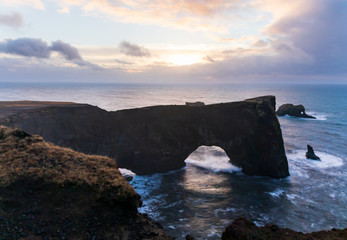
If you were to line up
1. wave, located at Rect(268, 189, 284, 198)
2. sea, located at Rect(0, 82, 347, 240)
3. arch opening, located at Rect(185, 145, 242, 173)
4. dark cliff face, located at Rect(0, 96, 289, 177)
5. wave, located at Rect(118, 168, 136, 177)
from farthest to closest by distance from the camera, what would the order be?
1. arch opening, located at Rect(185, 145, 242, 173)
2. wave, located at Rect(118, 168, 136, 177)
3. dark cliff face, located at Rect(0, 96, 289, 177)
4. wave, located at Rect(268, 189, 284, 198)
5. sea, located at Rect(0, 82, 347, 240)

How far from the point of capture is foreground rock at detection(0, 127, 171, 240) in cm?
933

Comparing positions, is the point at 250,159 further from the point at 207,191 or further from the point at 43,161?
the point at 43,161

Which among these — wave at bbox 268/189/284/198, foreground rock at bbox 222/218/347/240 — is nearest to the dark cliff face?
wave at bbox 268/189/284/198

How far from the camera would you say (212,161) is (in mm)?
37938

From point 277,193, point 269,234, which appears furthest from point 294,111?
point 269,234

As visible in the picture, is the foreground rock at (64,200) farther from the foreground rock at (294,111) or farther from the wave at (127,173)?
the foreground rock at (294,111)

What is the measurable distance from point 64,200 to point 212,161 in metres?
30.2

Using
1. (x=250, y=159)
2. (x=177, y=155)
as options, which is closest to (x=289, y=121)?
(x=250, y=159)

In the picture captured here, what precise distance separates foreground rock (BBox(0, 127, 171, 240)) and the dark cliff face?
62.0ft

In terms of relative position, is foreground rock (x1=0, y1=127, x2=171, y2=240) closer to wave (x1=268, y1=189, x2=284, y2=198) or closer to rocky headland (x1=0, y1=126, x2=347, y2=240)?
rocky headland (x1=0, y1=126, x2=347, y2=240)

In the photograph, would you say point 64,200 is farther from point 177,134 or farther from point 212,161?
point 212,161

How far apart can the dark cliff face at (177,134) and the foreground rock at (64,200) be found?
62.0ft

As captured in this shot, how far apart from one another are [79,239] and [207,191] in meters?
20.3

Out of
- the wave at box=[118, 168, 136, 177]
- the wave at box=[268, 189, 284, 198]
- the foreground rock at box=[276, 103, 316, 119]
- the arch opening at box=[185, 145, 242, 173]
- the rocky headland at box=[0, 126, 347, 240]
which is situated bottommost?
Answer: the wave at box=[118, 168, 136, 177]
